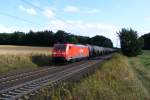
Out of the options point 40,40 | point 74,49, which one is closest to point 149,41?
point 40,40

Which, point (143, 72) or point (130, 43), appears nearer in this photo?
point (143, 72)

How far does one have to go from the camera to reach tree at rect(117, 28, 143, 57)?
7899 cm

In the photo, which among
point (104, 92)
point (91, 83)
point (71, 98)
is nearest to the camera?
point (71, 98)

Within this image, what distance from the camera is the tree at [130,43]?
7899cm

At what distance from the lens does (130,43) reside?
7906cm

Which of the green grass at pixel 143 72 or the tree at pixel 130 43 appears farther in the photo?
the tree at pixel 130 43

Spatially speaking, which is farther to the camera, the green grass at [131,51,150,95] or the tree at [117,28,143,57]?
the tree at [117,28,143,57]

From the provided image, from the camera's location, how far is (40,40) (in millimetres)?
110812

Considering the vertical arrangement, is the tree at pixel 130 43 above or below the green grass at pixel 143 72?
above

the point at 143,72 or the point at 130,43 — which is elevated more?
the point at 130,43

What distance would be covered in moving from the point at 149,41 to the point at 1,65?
153 m

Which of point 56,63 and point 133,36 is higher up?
point 133,36

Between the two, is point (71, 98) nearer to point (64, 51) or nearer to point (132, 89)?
point (132, 89)

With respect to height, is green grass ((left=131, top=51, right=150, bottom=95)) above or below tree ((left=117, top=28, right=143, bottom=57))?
below
